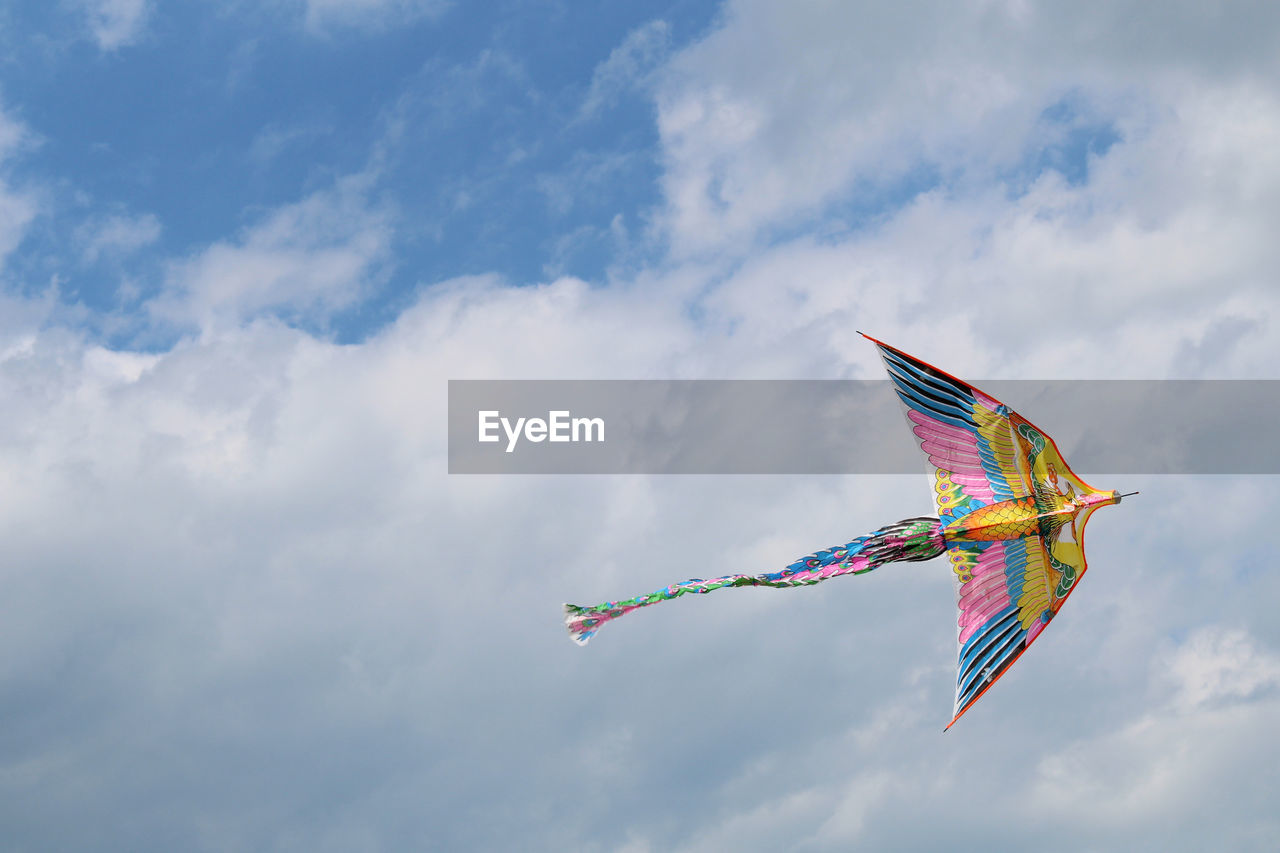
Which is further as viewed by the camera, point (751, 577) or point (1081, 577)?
point (1081, 577)

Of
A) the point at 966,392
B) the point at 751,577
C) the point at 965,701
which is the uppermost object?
the point at 966,392

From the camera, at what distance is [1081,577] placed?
62.5m

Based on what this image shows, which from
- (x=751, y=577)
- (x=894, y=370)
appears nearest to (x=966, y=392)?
(x=894, y=370)

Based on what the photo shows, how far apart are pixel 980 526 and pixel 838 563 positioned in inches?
215

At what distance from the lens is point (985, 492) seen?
60.7 metres

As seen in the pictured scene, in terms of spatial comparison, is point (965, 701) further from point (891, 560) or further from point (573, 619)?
point (573, 619)

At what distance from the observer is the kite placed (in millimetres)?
59719

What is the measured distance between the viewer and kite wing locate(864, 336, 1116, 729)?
6022 cm

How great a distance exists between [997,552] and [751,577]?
9492 millimetres

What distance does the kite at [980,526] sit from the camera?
59.7 meters

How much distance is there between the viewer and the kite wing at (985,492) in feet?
198

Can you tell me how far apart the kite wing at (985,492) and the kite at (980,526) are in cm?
4

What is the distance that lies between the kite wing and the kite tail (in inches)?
39.7

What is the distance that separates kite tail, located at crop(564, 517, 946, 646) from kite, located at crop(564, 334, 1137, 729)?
36 millimetres
